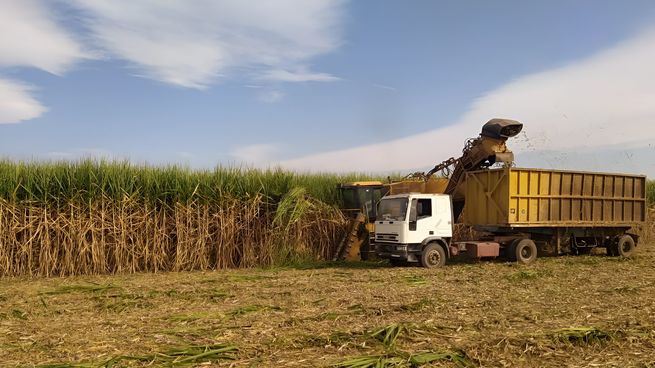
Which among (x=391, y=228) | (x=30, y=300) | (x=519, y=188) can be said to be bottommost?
(x=30, y=300)

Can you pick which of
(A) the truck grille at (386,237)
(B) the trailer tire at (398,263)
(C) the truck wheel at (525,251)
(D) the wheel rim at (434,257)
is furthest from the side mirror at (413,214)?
(C) the truck wheel at (525,251)

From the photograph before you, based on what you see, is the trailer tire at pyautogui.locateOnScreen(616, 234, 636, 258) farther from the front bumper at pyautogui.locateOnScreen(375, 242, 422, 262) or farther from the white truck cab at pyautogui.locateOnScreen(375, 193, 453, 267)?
the front bumper at pyautogui.locateOnScreen(375, 242, 422, 262)

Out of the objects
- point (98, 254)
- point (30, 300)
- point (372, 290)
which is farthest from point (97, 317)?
point (98, 254)

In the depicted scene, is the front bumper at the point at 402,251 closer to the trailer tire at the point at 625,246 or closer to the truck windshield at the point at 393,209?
the truck windshield at the point at 393,209

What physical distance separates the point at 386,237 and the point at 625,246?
369 inches

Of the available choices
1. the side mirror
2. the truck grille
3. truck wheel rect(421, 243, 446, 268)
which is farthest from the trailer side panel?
the truck grille

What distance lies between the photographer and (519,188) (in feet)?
53.0

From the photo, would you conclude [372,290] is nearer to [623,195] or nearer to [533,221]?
[533,221]

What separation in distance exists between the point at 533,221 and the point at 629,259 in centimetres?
406

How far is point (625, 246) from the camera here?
61.5ft

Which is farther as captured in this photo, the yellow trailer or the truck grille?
the yellow trailer

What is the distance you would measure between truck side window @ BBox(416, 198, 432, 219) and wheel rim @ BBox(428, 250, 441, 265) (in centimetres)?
112

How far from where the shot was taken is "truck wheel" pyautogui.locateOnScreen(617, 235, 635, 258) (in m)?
18.5

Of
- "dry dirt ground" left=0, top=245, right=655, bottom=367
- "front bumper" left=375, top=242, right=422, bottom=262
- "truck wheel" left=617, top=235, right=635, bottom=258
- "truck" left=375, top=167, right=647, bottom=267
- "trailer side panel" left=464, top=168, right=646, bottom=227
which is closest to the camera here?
"dry dirt ground" left=0, top=245, right=655, bottom=367
